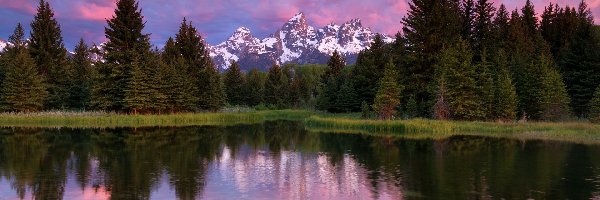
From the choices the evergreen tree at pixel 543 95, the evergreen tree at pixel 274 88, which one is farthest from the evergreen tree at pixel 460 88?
the evergreen tree at pixel 274 88

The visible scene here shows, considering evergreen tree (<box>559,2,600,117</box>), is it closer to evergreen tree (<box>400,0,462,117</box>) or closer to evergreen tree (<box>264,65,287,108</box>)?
evergreen tree (<box>400,0,462,117</box>)

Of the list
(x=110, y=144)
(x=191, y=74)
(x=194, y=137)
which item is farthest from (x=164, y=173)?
(x=191, y=74)

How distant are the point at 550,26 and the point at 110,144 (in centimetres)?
7492

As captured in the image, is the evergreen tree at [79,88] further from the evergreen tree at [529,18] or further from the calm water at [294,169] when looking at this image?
the evergreen tree at [529,18]

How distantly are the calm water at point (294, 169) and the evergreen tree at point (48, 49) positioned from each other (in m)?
32.4

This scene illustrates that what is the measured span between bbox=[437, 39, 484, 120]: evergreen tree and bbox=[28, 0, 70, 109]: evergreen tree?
1870 inches

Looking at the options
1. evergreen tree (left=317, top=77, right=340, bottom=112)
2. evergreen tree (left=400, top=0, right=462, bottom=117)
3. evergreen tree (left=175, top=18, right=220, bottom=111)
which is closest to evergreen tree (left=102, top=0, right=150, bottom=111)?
evergreen tree (left=175, top=18, right=220, bottom=111)

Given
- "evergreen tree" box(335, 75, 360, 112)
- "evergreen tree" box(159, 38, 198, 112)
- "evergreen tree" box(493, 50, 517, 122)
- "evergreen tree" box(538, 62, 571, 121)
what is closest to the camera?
"evergreen tree" box(493, 50, 517, 122)

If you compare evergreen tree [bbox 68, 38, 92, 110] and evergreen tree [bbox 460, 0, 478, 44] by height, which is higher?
evergreen tree [bbox 460, 0, 478, 44]

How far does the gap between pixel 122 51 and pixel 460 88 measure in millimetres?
39303

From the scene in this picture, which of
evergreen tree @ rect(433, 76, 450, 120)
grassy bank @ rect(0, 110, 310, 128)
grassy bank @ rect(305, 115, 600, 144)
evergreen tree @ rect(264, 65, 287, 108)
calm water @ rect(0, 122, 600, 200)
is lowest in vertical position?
calm water @ rect(0, 122, 600, 200)

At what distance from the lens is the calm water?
19.9 m

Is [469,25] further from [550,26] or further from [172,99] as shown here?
[172,99]

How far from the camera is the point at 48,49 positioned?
250 feet
